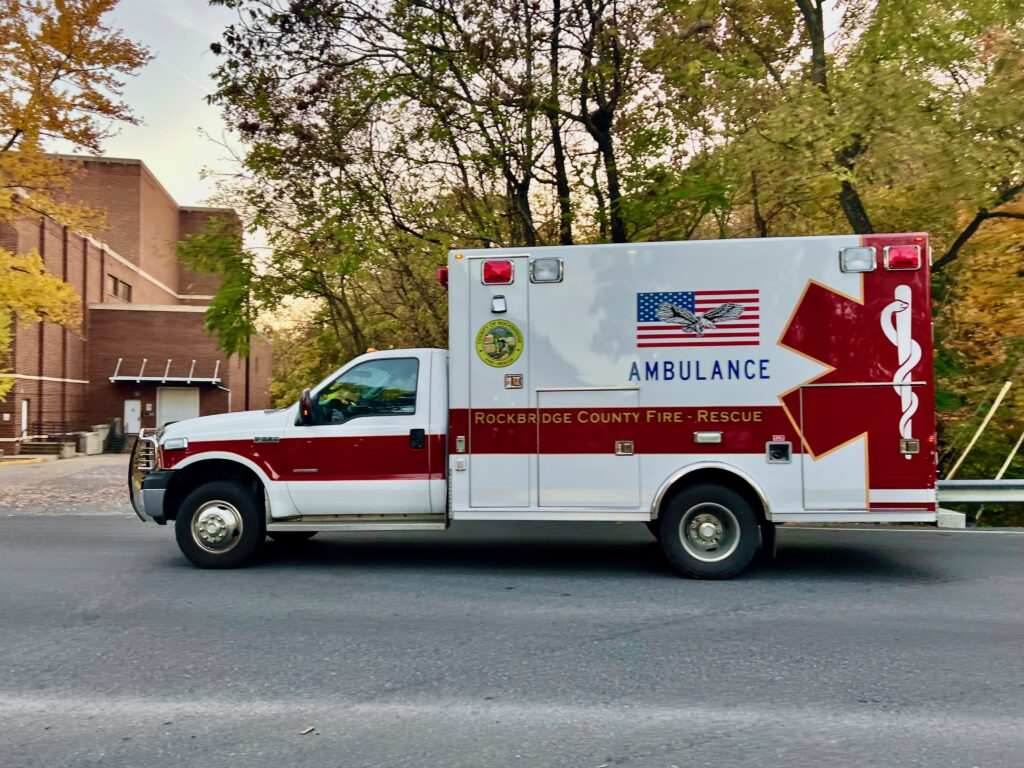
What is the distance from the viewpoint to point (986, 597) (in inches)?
268

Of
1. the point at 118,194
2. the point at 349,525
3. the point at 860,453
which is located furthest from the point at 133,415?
the point at 860,453

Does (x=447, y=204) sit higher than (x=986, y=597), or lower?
higher

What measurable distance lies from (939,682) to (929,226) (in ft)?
36.7

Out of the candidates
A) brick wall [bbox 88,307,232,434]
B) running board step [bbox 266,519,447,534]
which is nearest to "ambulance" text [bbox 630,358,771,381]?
running board step [bbox 266,519,447,534]

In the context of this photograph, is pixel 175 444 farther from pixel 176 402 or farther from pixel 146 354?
pixel 146 354

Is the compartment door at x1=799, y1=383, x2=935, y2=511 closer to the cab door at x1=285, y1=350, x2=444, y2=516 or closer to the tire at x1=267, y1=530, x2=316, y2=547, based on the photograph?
the cab door at x1=285, y1=350, x2=444, y2=516

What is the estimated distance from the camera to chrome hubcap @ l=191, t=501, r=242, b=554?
7.88 meters

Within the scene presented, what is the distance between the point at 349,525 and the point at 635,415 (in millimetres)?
2864

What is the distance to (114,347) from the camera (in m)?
38.3

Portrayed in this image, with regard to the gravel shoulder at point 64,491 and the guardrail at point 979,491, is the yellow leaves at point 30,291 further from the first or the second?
the guardrail at point 979,491

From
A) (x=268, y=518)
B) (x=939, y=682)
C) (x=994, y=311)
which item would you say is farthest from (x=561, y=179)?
(x=939, y=682)

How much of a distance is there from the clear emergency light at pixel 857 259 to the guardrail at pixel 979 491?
2.17 m

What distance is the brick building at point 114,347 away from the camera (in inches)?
1281

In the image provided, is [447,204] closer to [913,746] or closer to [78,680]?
[78,680]
